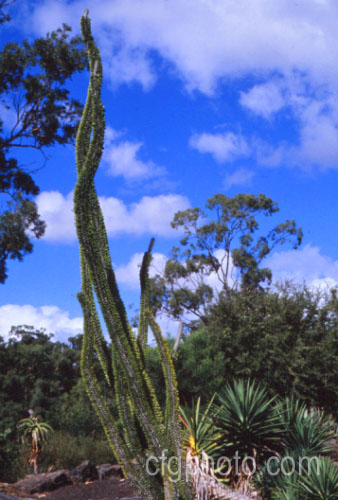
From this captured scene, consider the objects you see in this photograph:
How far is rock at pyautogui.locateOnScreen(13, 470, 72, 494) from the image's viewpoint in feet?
32.1

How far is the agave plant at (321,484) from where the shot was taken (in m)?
6.41

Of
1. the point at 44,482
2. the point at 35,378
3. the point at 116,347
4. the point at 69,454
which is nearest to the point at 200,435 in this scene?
the point at 116,347

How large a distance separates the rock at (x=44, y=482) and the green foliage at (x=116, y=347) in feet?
19.3

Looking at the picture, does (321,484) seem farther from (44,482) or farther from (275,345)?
(275,345)

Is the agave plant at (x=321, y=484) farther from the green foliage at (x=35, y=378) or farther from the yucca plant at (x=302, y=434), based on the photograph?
the green foliage at (x=35, y=378)

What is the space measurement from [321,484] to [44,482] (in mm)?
5731

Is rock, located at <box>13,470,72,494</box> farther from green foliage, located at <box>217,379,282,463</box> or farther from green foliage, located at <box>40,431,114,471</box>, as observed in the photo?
green foliage, located at <box>217,379,282,463</box>

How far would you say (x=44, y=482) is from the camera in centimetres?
988

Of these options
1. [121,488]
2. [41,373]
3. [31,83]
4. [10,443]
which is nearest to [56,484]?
[121,488]

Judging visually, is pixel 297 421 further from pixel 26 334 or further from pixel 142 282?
pixel 26 334

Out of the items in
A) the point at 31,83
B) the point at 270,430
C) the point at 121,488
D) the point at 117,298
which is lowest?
the point at 121,488

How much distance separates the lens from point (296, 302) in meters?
15.2

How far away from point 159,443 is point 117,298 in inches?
51.6

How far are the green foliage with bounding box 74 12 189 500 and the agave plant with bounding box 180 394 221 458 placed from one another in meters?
2.40
